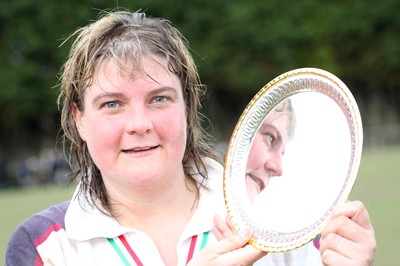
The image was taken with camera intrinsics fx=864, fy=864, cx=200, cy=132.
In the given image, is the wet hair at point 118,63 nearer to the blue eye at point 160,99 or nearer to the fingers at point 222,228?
the blue eye at point 160,99

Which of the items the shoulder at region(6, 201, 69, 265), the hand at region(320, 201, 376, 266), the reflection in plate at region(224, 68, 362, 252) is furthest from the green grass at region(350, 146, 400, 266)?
the hand at region(320, 201, 376, 266)

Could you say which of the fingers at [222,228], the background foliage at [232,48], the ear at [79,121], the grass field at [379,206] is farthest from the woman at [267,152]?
the background foliage at [232,48]

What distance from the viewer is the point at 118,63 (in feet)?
8.30

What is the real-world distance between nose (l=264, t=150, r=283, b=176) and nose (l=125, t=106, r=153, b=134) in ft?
1.22

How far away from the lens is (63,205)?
109 inches

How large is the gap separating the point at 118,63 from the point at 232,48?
118 feet

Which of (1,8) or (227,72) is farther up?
(1,8)

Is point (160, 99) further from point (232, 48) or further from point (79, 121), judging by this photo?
point (232, 48)

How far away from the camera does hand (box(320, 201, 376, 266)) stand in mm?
2150

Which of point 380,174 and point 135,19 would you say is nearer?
point 135,19

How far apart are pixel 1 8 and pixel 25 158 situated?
20.6 feet

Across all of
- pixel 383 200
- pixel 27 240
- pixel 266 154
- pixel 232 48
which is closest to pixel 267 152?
pixel 266 154

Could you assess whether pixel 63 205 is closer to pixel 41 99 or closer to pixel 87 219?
pixel 87 219

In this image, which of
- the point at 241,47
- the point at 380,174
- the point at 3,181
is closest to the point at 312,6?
the point at 241,47
